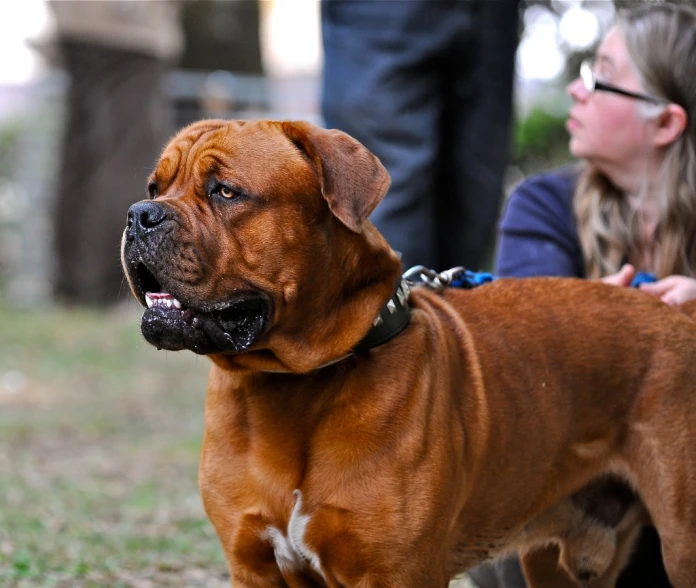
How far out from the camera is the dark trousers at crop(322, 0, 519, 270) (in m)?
4.67

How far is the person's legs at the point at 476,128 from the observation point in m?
4.95

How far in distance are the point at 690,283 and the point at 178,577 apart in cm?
235

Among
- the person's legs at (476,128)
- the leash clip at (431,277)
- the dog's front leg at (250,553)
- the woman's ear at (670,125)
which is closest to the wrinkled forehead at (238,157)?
the leash clip at (431,277)

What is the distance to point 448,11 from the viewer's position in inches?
187

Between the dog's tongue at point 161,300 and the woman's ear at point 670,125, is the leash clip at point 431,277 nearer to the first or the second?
the dog's tongue at point 161,300

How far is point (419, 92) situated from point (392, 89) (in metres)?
0.16

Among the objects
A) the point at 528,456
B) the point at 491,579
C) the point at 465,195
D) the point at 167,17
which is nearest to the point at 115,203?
the point at 167,17

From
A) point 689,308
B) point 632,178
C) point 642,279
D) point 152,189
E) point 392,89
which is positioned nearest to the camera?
point 152,189

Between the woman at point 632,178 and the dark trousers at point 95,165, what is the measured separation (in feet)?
31.5

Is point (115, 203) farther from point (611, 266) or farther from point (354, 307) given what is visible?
point (354, 307)

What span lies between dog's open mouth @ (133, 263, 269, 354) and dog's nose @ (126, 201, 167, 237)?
0.12 m

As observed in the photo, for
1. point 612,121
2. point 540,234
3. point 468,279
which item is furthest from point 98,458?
point 612,121

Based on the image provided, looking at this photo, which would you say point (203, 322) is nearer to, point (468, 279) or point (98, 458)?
point (468, 279)

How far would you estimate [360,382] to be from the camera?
311 cm
